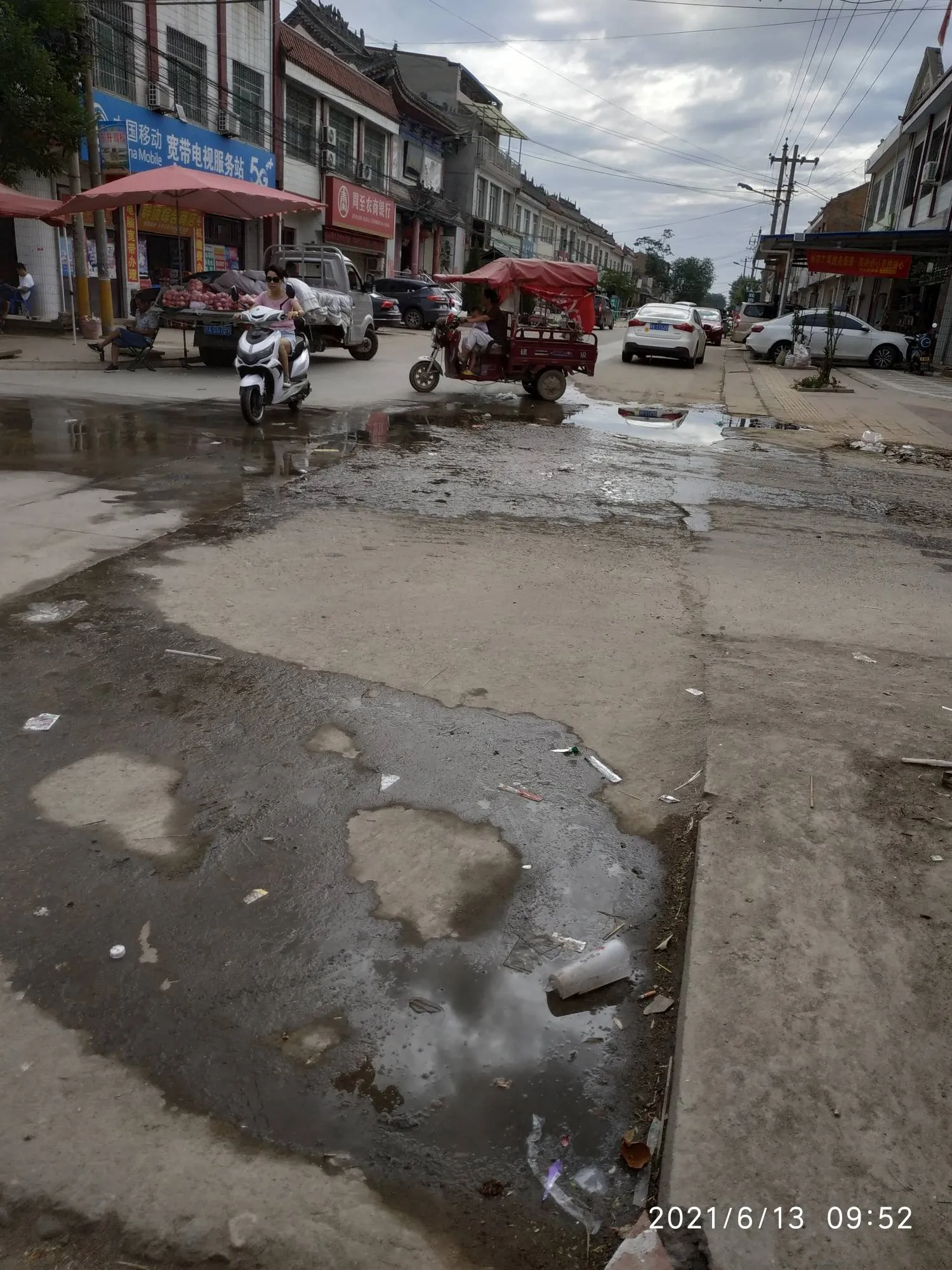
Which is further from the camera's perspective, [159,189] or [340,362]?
[340,362]

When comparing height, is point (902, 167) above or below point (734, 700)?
above

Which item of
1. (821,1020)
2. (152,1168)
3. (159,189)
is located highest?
(159,189)

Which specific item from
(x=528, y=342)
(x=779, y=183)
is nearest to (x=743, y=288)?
(x=779, y=183)

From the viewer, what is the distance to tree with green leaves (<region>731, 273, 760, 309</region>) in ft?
358

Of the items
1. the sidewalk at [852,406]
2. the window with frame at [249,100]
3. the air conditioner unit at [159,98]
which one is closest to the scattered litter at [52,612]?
the sidewalk at [852,406]

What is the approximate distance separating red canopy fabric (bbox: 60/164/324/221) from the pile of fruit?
1548 mm

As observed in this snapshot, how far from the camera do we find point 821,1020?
7.33 ft

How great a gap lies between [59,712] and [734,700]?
283 centimetres

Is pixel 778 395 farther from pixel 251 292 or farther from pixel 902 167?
pixel 902 167

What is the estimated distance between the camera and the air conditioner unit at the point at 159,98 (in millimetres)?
23906

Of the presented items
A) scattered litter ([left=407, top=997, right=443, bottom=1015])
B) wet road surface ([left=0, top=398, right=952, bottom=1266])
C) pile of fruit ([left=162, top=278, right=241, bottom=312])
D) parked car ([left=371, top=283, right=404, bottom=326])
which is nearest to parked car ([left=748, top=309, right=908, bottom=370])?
parked car ([left=371, top=283, right=404, bottom=326])

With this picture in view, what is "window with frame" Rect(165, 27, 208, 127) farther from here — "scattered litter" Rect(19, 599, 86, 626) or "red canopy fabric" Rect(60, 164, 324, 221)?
"scattered litter" Rect(19, 599, 86, 626)

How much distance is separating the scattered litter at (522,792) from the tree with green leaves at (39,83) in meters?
18.3

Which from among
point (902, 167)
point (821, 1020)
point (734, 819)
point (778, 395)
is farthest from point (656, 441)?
point (902, 167)
